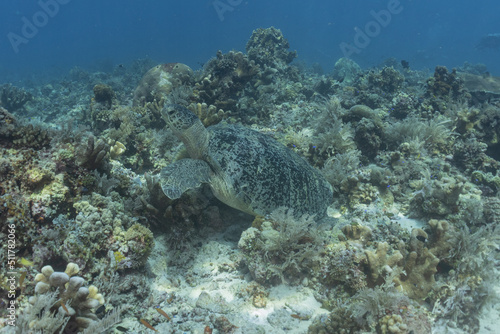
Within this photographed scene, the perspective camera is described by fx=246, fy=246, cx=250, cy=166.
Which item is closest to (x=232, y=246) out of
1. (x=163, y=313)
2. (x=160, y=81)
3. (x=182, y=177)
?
(x=182, y=177)

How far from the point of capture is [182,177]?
13.4 feet

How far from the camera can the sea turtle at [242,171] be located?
4.27m

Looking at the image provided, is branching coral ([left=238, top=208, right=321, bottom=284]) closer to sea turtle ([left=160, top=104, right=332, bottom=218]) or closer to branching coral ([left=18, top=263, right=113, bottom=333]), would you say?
sea turtle ([left=160, top=104, right=332, bottom=218])

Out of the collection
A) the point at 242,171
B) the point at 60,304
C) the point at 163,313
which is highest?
the point at 242,171

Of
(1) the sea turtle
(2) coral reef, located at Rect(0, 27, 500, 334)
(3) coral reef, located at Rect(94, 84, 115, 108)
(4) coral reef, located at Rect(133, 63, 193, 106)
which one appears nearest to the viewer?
(2) coral reef, located at Rect(0, 27, 500, 334)

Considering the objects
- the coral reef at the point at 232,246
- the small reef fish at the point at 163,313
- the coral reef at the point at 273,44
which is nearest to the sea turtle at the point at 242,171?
the coral reef at the point at 232,246

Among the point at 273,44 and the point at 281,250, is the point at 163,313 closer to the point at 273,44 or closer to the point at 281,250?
the point at 281,250

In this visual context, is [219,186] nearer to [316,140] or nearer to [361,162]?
[316,140]

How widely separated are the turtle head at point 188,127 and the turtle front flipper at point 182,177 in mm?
383

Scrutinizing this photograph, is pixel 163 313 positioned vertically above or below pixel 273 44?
below

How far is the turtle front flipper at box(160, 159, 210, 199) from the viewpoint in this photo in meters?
3.85

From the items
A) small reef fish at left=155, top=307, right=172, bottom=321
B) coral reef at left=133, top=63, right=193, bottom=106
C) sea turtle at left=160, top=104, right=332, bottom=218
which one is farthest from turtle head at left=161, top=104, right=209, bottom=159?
coral reef at left=133, top=63, right=193, bottom=106

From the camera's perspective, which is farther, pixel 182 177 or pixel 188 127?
pixel 188 127

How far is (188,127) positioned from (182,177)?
1.13 metres
